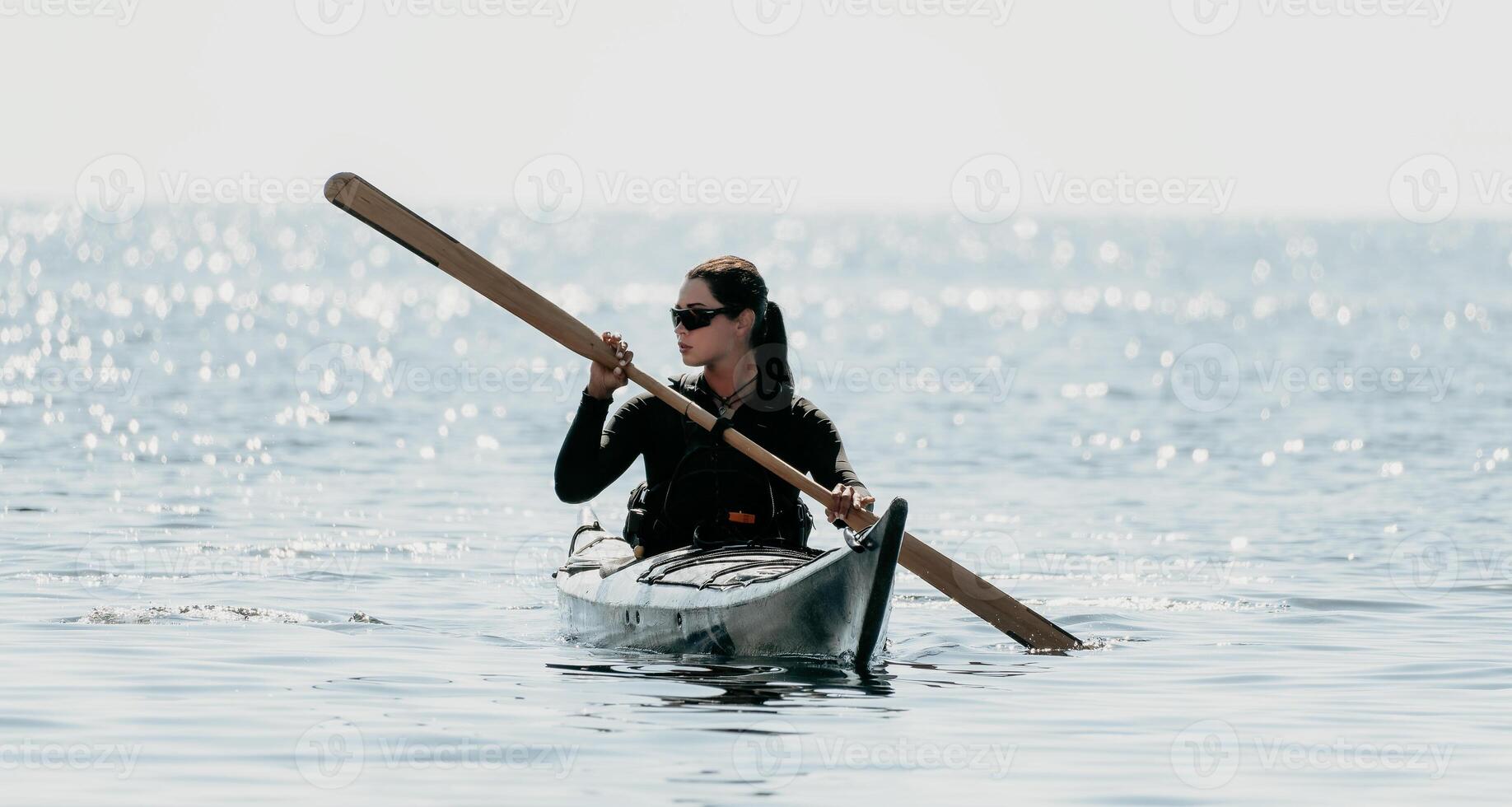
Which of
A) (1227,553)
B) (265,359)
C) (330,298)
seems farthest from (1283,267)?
(1227,553)

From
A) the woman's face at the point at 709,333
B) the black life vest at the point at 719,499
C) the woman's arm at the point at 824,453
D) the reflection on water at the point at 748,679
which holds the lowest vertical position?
the reflection on water at the point at 748,679

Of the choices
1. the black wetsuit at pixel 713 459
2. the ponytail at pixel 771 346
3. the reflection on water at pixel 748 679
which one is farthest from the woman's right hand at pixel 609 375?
the reflection on water at pixel 748 679

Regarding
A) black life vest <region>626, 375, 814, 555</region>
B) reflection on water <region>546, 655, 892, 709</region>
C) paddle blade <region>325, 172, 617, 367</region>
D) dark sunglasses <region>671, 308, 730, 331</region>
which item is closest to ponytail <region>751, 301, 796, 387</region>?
black life vest <region>626, 375, 814, 555</region>

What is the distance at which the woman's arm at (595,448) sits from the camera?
8.01m

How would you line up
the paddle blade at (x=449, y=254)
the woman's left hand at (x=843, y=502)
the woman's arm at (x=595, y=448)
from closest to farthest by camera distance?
the woman's arm at (x=595, y=448)
the woman's left hand at (x=843, y=502)
the paddle blade at (x=449, y=254)

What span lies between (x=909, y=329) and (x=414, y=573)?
39.6 m

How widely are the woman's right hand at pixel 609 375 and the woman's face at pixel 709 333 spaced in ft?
0.78

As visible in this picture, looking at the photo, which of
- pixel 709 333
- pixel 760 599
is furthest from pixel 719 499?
pixel 709 333

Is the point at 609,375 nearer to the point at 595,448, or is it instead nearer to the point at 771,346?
the point at 595,448

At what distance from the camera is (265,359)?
34.1m

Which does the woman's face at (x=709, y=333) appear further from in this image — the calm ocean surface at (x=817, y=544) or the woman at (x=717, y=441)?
the calm ocean surface at (x=817, y=544)

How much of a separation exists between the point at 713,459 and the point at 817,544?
535cm

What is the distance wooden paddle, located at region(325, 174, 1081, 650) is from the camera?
8.25 m

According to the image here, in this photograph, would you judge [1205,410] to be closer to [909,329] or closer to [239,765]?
[239,765]
